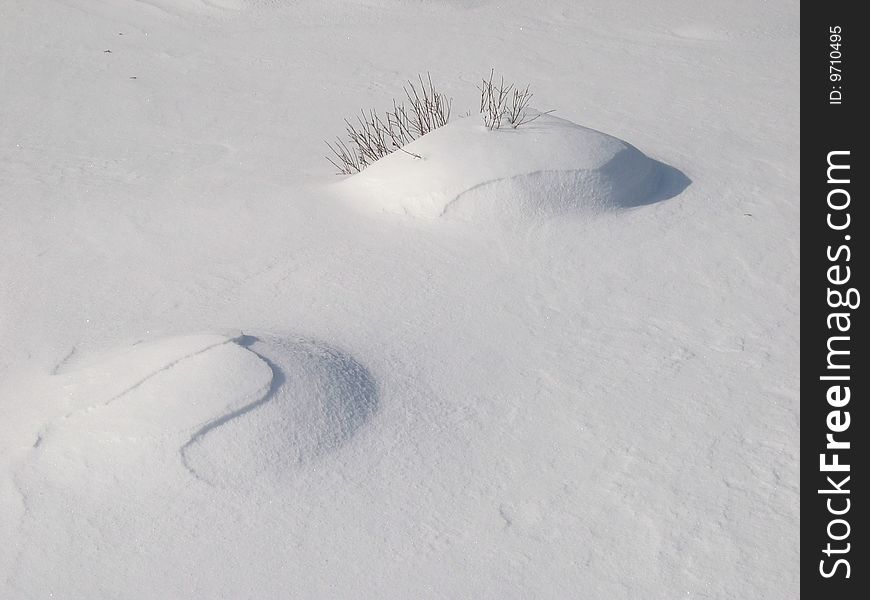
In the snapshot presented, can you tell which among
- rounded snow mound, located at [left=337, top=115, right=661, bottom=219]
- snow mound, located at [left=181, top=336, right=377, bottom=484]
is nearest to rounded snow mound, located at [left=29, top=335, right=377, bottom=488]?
snow mound, located at [left=181, top=336, right=377, bottom=484]

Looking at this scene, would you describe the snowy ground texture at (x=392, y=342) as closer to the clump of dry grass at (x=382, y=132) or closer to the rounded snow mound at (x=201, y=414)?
the rounded snow mound at (x=201, y=414)

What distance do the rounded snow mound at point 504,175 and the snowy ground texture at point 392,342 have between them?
0.6 inches

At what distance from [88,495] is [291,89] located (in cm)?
408

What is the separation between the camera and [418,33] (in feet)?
25.5

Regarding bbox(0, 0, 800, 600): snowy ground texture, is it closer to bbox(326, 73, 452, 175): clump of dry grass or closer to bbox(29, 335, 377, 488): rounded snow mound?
bbox(29, 335, 377, 488): rounded snow mound

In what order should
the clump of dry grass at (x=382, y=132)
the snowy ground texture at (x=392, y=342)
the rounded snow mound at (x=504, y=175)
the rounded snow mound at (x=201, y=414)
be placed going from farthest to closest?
1. the clump of dry grass at (x=382, y=132)
2. the rounded snow mound at (x=504, y=175)
3. the rounded snow mound at (x=201, y=414)
4. the snowy ground texture at (x=392, y=342)

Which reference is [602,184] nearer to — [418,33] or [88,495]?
[88,495]

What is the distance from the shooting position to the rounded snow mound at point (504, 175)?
471cm

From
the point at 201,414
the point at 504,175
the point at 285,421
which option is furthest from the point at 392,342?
the point at 504,175

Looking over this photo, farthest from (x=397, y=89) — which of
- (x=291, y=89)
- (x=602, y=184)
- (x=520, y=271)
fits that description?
(x=520, y=271)

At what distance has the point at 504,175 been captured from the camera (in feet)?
15.5
